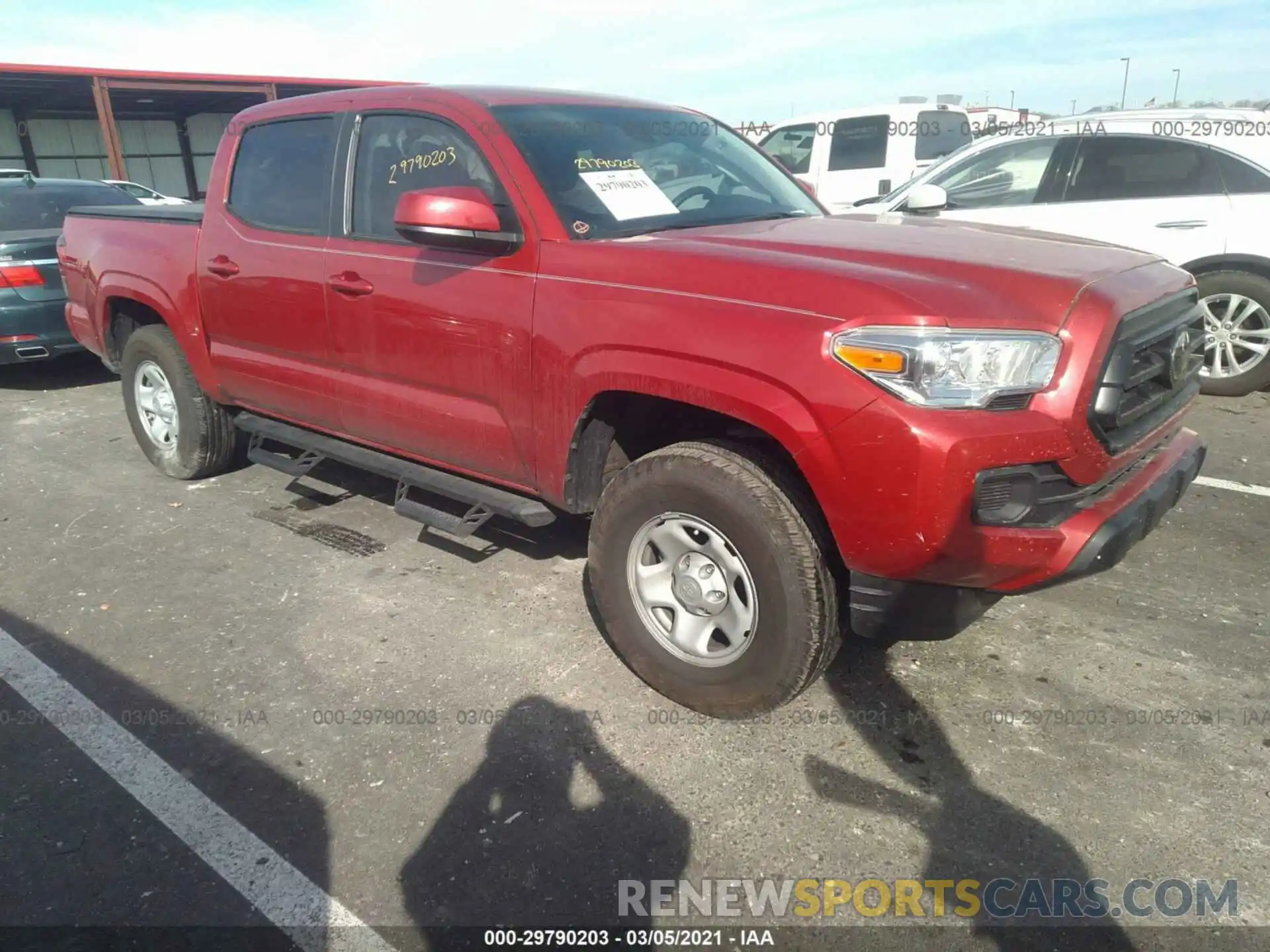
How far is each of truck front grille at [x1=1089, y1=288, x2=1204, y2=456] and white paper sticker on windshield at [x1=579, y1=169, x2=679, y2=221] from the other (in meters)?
1.57

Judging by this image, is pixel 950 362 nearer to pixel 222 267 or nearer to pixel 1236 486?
pixel 1236 486

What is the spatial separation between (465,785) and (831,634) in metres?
1.15

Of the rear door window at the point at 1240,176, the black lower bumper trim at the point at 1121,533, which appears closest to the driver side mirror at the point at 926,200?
the black lower bumper trim at the point at 1121,533

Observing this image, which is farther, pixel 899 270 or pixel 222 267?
pixel 222 267

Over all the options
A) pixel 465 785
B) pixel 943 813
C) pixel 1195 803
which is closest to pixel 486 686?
pixel 465 785

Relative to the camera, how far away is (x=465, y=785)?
2.63 m

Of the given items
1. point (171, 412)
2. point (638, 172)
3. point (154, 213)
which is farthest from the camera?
point (171, 412)

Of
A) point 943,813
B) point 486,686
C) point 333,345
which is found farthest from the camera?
point 333,345

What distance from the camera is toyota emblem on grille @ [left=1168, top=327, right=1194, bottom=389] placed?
2.77 meters

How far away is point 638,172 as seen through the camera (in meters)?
3.38

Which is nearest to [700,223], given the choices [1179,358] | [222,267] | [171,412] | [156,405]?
[1179,358]

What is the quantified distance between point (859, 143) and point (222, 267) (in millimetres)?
8271

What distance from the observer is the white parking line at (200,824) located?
217 centimetres

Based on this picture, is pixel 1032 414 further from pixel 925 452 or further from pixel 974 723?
pixel 974 723
